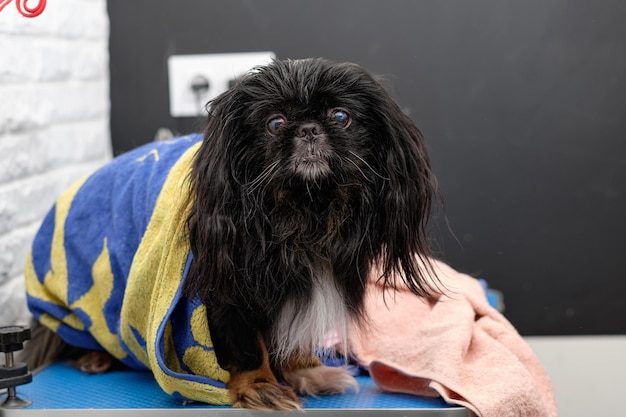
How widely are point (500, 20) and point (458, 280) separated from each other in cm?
82

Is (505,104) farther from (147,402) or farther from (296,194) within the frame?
(147,402)

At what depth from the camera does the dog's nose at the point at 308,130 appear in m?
1.21

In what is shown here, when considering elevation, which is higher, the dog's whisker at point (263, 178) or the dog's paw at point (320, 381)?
the dog's whisker at point (263, 178)

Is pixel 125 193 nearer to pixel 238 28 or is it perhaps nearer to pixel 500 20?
pixel 238 28

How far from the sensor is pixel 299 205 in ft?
4.17

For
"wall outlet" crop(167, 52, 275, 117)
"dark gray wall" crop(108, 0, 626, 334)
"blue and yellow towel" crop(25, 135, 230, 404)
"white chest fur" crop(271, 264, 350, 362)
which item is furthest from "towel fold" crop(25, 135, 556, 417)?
"wall outlet" crop(167, 52, 275, 117)

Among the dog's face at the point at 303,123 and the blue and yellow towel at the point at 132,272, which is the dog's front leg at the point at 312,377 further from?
the dog's face at the point at 303,123

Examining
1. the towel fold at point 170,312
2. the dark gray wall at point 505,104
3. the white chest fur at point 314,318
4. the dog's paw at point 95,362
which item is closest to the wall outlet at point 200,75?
the dark gray wall at point 505,104

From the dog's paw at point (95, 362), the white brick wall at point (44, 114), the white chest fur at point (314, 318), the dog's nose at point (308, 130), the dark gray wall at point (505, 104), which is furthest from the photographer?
the dark gray wall at point (505, 104)

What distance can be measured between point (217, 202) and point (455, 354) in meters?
0.55

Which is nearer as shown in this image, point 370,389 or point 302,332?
point 302,332

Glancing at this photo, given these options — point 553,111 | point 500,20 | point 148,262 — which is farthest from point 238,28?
point 148,262

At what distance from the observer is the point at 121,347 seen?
158 centimetres

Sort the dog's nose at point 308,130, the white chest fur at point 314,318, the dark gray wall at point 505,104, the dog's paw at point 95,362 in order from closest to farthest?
the dog's nose at point 308,130
the white chest fur at point 314,318
the dog's paw at point 95,362
the dark gray wall at point 505,104
